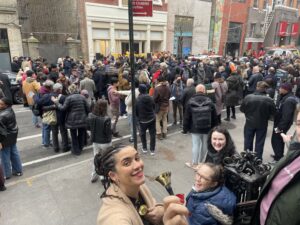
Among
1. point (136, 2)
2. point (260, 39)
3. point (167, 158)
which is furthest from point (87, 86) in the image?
point (260, 39)

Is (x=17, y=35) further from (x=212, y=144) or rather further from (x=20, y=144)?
(x=212, y=144)

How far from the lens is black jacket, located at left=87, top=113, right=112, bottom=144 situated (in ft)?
16.2

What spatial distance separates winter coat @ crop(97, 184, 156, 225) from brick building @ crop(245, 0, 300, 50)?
36.6m

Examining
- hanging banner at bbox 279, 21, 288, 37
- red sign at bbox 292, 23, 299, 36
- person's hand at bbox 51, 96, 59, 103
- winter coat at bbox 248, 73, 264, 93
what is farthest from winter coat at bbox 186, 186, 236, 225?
red sign at bbox 292, 23, 299, 36

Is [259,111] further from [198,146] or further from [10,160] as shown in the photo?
[10,160]

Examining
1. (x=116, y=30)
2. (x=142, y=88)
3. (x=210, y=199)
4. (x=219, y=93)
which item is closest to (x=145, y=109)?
(x=142, y=88)

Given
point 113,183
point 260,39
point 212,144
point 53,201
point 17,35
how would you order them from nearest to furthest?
point 113,183 → point 212,144 → point 53,201 → point 17,35 → point 260,39

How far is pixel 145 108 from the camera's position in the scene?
6000 millimetres

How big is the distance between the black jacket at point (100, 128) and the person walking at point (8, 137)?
1.51m

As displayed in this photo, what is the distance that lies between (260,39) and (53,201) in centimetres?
3815

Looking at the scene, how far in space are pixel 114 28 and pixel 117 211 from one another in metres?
21.4

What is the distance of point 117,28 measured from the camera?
2150 centimetres

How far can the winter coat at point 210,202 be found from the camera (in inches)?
90.0

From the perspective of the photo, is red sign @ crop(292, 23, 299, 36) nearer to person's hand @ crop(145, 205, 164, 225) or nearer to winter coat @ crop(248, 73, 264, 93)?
winter coat @ crop(248, 73, 264, 93)
